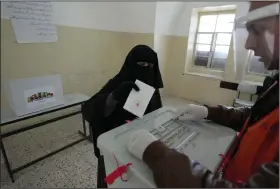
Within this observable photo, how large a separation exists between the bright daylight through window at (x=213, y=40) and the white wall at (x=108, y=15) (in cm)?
122

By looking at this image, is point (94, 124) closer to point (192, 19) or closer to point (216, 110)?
point (216, 110)

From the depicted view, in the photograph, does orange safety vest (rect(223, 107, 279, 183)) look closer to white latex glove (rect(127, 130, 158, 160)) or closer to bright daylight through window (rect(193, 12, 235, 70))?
white latex glove (rect(127, 130, 158, 160))

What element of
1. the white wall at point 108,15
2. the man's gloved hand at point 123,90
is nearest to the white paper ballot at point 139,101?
the man's gloved hand at point 123,90

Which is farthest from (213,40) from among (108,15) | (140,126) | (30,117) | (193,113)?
(30,117)

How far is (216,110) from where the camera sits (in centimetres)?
80

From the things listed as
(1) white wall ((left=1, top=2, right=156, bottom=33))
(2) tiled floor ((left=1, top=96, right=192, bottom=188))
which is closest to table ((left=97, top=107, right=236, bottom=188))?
(2) tiled floor ((left=1, top=96, right=192, bottom=188))

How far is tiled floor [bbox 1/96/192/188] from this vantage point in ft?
4.59

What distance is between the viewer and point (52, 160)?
5.44ft

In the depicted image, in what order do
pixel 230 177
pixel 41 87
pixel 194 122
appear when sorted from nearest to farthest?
pixel 230 177 < pixel 194 122 < pixel 41 87

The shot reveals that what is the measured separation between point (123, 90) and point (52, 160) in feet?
4.38

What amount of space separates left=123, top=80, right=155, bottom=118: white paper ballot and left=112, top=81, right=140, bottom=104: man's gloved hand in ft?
0.09

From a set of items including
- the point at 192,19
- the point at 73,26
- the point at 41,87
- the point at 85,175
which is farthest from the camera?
the point at 192,19

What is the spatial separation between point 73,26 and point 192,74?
261cm

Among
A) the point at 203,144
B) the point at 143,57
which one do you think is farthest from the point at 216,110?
the point at 143,57
